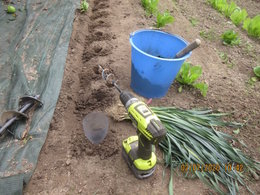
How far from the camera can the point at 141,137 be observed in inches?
51.4

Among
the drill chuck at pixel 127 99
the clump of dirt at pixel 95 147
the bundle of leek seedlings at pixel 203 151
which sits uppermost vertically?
the drill chuck at pixel 127 99

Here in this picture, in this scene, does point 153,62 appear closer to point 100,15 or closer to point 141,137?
point 141,137

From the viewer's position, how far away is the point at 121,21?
11.2ft

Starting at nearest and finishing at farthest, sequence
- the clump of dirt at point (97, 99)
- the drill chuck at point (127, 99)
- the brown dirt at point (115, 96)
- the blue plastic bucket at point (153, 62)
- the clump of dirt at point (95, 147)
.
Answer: the drill chuck at point (127, 99) → the brown dirt at point (115, 96) → the clump of dirt at point (95, 147) → the blue plastic bucket at point (153, 62) → the clump of dirt at point (97, 99)

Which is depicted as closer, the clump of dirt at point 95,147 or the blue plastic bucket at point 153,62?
the clump of dirt at point 95,147

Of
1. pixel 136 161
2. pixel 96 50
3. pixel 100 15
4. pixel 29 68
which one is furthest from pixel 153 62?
pixel 100 15

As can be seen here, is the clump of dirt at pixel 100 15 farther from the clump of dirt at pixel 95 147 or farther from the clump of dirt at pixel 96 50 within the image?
the clump of dirt at pixel 95 147

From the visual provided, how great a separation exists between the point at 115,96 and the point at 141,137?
0.92 metres

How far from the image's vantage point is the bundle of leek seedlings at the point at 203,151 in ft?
5.25

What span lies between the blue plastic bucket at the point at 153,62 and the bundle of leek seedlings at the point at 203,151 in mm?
311

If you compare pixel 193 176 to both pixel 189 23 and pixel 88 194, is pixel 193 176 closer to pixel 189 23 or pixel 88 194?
pixel 88 194

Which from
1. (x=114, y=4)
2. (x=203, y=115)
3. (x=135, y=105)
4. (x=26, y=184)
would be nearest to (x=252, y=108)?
(x=203, y=115)

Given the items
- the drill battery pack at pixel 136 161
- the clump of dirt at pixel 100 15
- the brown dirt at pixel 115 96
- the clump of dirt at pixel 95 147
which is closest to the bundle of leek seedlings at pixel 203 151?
the brown dirt at pixel 115 96

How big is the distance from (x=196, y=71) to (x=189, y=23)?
1.82 meters
